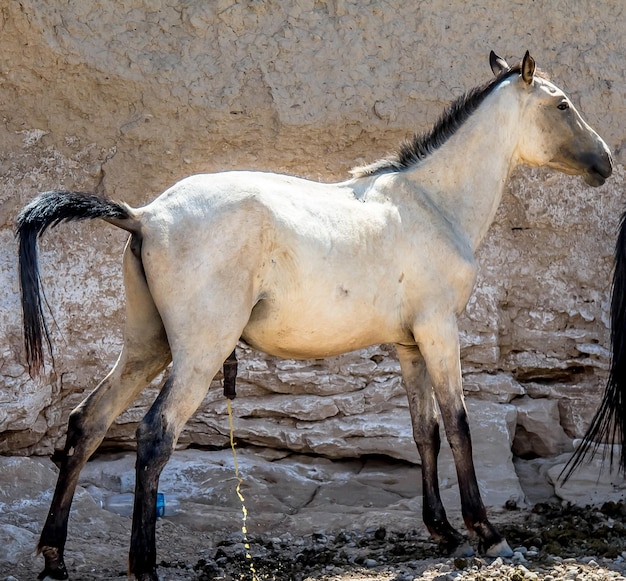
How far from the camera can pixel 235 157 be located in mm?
6688

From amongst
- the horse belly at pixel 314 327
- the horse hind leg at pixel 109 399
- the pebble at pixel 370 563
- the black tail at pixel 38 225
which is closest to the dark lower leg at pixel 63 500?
the horse hind leg at pixel 109 399

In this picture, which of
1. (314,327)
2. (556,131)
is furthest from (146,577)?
(556,131)

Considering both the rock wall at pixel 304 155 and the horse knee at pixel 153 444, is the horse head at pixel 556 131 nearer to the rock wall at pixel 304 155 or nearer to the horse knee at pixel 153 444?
the rock wall at pixel 304 155

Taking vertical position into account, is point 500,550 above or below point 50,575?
above

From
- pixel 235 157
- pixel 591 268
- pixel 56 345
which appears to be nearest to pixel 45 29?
pixel 235 157

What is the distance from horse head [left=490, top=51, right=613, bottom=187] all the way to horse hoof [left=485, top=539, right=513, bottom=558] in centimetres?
205

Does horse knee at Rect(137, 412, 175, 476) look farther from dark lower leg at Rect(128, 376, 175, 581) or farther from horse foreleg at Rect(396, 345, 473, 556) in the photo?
horse foreleg at Rect(396, 345, 473, 556)

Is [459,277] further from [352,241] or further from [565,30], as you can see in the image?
[565,30]

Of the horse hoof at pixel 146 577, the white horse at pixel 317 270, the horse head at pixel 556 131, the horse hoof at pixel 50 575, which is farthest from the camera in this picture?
the horse head at pixel 556 131

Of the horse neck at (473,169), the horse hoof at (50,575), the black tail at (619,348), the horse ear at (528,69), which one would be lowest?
the horse hoof at (50,575)

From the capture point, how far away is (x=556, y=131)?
5312 millimetres

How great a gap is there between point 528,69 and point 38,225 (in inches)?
106

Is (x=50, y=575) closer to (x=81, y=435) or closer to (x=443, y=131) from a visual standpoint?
(x=81, y=435)

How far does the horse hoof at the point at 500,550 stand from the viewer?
15.1 feet
